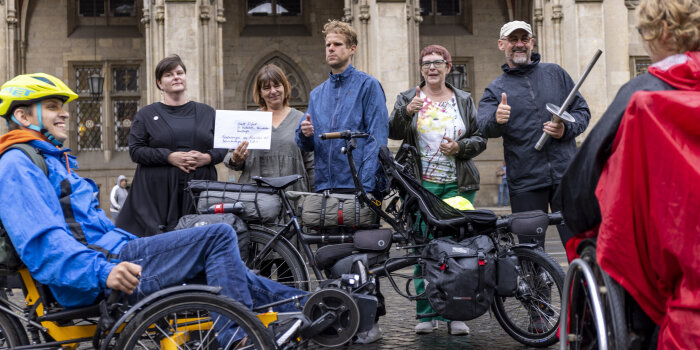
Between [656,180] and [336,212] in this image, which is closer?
[656,180]

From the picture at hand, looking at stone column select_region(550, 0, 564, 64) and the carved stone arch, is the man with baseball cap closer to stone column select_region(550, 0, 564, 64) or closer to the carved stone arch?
stone column select_region(550, 0, 564, 64)

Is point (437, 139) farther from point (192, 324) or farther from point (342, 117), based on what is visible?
point (192, 324)

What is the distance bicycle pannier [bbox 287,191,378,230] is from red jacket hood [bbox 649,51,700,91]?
8.65ft

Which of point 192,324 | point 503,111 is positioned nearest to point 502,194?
point 503,111

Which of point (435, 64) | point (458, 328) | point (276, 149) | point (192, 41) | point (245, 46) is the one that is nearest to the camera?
point (458, 328)

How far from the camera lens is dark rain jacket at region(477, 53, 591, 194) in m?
5.07

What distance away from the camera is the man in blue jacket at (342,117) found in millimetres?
5277

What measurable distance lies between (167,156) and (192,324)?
2.54 meters

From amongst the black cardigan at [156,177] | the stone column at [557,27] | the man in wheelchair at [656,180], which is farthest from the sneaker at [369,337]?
the stone column at [557,27]

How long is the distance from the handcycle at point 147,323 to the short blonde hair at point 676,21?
74.1 inches

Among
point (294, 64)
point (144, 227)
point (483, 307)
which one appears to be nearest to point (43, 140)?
point (144, 227)

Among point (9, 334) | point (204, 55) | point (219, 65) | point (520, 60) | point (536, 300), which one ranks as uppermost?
point (204, 55)

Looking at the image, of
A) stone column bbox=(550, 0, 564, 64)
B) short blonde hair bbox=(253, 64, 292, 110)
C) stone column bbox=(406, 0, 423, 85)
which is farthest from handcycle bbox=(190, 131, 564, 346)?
stone column bbox=(550, 0, 564, 64)

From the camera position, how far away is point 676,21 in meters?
2.56
